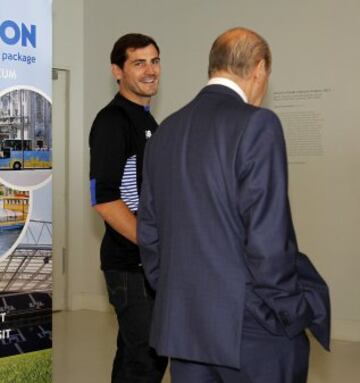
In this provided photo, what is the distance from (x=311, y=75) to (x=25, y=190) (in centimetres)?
320

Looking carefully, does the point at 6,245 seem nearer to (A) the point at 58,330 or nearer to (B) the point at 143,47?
(B) the point at 143,47

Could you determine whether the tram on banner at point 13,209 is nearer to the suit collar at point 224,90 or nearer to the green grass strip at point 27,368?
the green grass strip at point 27,368

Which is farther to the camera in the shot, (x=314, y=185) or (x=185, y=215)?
(x=314, y=185)

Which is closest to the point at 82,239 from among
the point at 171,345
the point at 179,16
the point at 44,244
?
the point at 179,16

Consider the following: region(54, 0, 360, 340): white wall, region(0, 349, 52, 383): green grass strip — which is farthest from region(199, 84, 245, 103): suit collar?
region(54, 0, 360, 340): white wall

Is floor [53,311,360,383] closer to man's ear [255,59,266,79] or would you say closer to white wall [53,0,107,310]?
white wall [53,0,107,310]

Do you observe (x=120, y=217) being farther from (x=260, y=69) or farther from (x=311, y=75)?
(x=311, y=75)

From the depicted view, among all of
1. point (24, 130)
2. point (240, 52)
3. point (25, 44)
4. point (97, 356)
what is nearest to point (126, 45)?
point (25, 44)

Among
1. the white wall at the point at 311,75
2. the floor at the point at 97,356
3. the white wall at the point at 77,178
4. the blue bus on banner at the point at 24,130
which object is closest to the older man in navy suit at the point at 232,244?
the blue bus on banner at the point at 24,130

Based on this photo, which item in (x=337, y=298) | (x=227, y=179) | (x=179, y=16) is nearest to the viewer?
(x=227, y=179)

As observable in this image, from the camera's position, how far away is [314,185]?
18.1 ft

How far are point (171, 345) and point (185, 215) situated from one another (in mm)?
363

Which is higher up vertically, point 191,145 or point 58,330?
point 191,145

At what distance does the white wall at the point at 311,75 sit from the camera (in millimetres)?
5355
